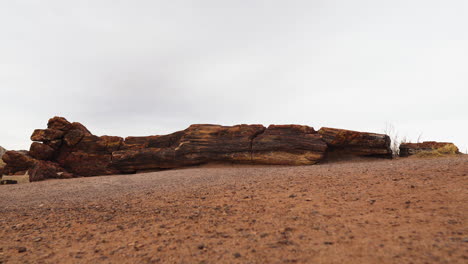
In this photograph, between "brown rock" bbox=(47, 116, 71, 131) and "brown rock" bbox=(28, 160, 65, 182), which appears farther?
"brown rock" bbox=(47, 116, 71, 131)

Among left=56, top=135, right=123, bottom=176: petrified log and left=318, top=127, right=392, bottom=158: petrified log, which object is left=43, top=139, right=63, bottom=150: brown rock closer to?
left=56, top=135, right=123, bottom=176: petrified log

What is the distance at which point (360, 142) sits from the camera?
11.4 metres

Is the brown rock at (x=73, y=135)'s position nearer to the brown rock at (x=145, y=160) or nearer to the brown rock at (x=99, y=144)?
the brown rock at (x=99, y=144)

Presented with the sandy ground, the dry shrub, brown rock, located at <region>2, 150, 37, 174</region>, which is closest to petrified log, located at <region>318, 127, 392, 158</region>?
the dry shrub

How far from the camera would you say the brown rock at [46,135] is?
14.6m

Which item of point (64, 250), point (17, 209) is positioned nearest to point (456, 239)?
point (64, 250)

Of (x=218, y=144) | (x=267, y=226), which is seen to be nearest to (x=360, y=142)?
(x=218, y=144)

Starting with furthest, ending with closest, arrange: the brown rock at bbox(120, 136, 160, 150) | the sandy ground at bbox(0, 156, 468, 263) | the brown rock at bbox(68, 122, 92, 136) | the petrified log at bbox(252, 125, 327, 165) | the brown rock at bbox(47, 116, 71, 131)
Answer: the brown rock at bbox(68, 122, 92, 136)
the brown rock at bbox(47, 116, 71, 131)
the brown rock at bbox(120, 136, 160, 150)
the petrified log at bbox(252, 125, 327, 165)
the sandy ground at bbox(0, 156, 468, 263)

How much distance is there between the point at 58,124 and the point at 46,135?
3.01ft

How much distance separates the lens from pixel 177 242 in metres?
2.63

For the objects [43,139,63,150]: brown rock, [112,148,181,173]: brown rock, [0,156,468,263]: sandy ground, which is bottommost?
[0,156,468,263]: sandy ground

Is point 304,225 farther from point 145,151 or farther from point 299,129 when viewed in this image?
point 145,151

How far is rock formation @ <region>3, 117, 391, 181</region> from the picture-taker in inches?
444

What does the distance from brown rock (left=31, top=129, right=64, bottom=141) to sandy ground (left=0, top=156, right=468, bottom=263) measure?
1194cm
